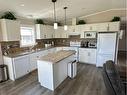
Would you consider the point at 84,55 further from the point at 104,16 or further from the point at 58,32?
the point at 104,16

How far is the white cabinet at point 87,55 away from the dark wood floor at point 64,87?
1348mm

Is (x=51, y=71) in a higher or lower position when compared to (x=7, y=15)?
lower

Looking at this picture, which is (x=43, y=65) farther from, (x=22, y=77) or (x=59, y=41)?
(x=59, y=41)

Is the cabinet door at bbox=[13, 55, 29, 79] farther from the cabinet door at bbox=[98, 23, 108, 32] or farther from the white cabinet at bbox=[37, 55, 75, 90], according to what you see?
the cabinet door at bbox=[98, 23, 108, 32]

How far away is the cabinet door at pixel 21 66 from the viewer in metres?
3.32

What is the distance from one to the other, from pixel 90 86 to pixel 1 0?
3572mm

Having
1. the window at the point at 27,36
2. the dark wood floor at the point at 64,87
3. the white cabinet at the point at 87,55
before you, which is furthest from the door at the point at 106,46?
the window at the point at 27,36

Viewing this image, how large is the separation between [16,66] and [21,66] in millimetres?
211

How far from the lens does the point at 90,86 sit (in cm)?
297

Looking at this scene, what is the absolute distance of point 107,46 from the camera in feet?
13.8

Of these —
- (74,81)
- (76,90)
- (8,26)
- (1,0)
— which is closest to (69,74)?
(74,81)

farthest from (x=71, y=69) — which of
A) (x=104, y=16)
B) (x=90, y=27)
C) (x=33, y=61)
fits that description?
(x=104, y=16)

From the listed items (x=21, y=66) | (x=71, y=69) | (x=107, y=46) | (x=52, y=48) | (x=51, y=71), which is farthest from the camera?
(x=52, y=48)

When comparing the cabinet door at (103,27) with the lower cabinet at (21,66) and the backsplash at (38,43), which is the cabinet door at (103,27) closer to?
the backsplash at (38,43)
